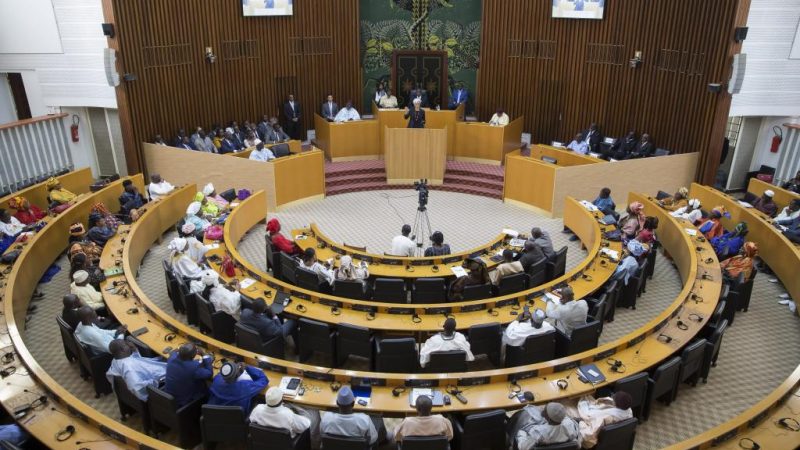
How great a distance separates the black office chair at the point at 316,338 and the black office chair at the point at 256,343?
0.85ft

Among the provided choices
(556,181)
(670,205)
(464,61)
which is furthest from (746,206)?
(464,61)

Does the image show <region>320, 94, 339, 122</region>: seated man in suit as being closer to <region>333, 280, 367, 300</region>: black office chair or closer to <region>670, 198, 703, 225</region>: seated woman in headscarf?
<region>333, 280, 367, 300</region>: black office chair

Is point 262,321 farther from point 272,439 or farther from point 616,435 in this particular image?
point 616,435

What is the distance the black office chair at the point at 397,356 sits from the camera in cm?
677

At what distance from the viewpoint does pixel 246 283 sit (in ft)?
27.5

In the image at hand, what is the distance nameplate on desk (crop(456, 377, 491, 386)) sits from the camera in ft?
19.9

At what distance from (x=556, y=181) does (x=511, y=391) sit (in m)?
7.35

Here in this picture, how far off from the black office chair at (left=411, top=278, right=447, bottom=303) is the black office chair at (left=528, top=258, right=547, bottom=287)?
1380 mm

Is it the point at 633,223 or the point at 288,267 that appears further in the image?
the point at 633,223

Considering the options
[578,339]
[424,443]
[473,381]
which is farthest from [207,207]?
[424,443]

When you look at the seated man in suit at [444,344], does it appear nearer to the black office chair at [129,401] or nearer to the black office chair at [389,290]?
the black office chair at [389,290]

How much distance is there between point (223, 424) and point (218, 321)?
2.26 meters

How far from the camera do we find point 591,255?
921cm

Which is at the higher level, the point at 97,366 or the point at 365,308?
the point at 365,308
